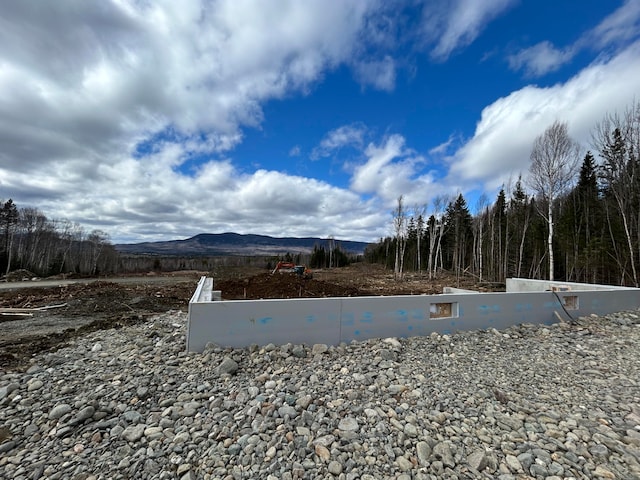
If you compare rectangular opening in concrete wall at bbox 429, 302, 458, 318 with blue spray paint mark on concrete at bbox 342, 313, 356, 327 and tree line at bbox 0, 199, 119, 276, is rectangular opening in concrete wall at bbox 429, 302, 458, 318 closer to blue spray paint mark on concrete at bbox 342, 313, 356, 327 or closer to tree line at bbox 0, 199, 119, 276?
blue spray paint mark on concrete at bbox 342, 313, 356, 327

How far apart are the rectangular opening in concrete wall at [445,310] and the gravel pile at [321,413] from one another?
0.90m

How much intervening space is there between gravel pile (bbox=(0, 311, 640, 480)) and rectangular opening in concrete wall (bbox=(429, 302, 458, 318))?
35.3 inches

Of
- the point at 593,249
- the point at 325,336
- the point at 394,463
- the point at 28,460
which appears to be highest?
the point at 593,249

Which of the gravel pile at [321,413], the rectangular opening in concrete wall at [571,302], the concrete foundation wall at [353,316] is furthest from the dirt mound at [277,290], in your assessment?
the rectangular opening in concrete wall at [571,302]

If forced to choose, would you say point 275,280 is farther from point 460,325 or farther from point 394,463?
point 394,463

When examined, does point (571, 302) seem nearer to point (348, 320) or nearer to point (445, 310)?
point (445, 310)

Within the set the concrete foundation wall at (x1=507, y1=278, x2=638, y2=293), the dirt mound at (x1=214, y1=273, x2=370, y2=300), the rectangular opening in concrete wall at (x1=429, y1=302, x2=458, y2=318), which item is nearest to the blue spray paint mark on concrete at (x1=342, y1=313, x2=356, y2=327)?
the rectangular opening in concrete wall at (x1=429, y1=302, x2=458, y2=318)

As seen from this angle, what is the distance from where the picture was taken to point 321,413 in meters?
3.06

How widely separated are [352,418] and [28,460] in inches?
118

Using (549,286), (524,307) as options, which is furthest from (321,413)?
(549,286)

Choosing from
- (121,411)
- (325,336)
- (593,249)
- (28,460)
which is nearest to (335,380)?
(325,336)

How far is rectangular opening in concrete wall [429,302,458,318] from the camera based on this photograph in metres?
5.83

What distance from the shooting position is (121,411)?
3.16 meters

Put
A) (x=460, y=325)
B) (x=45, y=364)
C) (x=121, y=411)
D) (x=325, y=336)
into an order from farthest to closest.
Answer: (x=460, y=325), (x=325, y=336), (x=45, y=364), (x=121, y=411)
